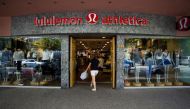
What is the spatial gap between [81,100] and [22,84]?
5.12 metres

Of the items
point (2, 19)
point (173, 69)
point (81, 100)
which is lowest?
point (81, 100)

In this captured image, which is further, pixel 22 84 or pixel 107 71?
pixel 107 71

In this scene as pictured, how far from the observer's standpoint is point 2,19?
48.5 ft

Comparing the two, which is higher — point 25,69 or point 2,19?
point 2,19

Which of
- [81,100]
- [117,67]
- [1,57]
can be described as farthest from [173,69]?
[1,57]

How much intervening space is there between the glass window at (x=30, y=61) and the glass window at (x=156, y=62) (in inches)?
144

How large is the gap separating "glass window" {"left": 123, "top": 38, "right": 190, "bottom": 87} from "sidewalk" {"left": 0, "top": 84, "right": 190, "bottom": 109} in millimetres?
1273

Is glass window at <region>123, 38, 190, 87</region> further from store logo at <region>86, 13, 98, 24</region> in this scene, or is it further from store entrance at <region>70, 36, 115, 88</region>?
store logo at <region>86, 13, 98, 24</region>

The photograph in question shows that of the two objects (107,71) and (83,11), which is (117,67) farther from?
(107,71)

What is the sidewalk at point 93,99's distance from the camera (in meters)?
9.94

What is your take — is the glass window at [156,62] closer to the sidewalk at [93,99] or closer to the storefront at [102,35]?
the storefront at [102,35]

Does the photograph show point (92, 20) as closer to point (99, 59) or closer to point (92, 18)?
point (92, 18)

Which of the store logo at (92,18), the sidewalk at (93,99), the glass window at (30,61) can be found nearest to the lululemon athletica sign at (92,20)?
the store logo at (92,18)

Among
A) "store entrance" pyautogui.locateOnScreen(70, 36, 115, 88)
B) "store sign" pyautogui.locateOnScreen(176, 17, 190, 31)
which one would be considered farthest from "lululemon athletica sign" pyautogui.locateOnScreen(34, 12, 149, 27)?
"store sign" pyautogui.locateOnScreen(176, 17, 190, 31)
